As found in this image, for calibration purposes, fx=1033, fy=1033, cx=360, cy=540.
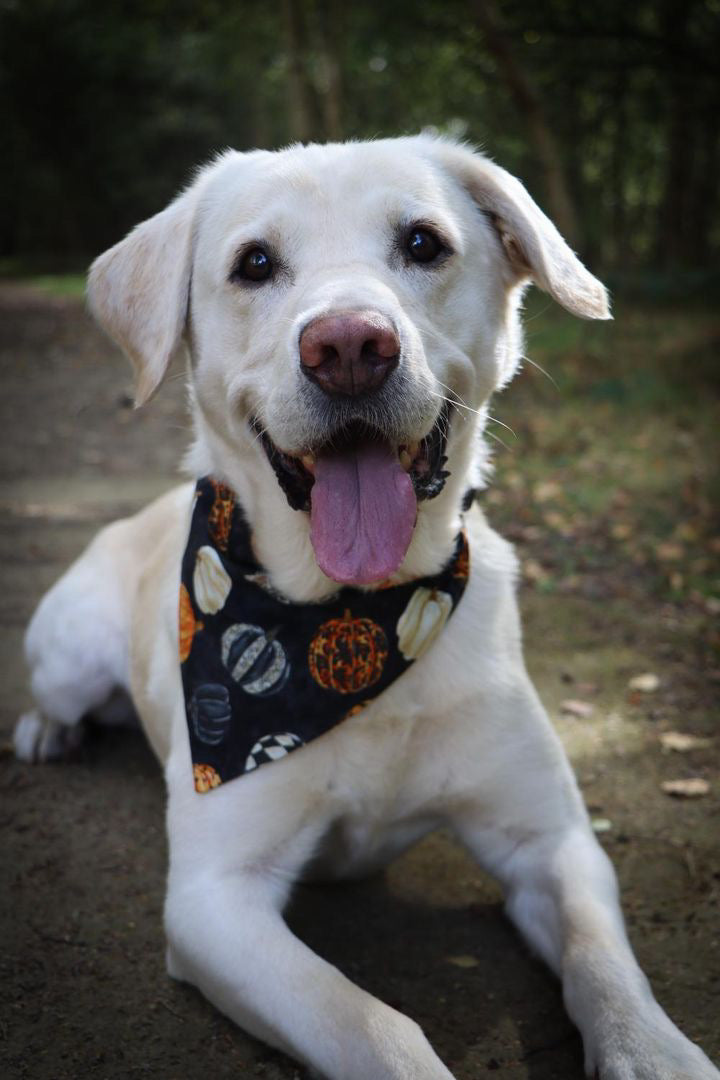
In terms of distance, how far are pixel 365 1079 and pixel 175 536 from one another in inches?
67.3

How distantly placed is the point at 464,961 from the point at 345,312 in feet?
5.30

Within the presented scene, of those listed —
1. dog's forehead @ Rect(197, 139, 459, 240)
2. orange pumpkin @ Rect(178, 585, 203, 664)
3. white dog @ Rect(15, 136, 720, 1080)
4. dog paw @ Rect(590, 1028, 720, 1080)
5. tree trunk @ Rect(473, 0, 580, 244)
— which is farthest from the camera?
tree trunk @ Rect(473, 0, 580, 244)

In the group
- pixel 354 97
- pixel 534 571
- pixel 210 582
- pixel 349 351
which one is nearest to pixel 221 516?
pixel 210 582

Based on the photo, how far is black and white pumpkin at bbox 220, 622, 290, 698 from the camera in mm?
2516

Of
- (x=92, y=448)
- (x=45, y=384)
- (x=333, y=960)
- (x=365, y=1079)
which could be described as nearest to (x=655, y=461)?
(x=92, y=448)

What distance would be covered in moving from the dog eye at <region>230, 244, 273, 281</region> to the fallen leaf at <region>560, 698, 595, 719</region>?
2.15 metres

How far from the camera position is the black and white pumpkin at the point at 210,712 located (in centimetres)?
246

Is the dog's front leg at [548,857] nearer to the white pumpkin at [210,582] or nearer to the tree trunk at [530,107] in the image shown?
the white pumpkin at [210,582]

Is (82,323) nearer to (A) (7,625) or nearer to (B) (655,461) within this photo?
(B) (655,461)

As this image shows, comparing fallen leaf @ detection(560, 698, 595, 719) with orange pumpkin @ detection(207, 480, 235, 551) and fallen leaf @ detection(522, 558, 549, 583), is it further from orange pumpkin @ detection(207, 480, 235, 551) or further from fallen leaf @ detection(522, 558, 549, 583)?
orange pumpkin @ detection(207, 480, 235, 551)

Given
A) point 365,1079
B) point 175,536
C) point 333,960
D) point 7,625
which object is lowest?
point 7,625

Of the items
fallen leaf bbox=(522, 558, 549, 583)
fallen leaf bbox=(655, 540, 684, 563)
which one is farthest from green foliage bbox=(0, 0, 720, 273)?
fallen leaf bbox=(655, 540, 684, 563)

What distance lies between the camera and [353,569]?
2211 mm

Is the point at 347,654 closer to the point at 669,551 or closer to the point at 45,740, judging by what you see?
the point at 45,740
